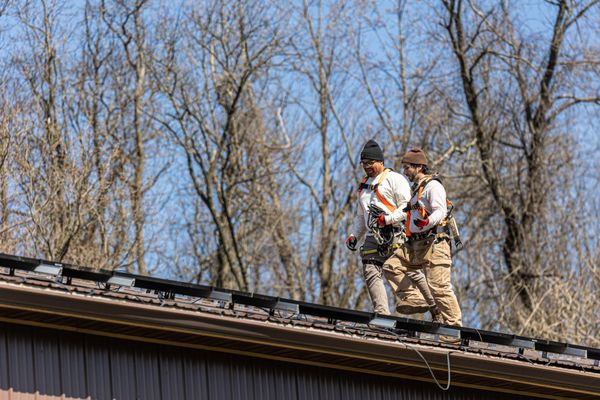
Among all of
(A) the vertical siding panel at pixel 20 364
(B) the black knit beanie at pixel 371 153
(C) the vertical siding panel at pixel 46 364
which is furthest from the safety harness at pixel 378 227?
(A) the vertical siding panel at pixel 20 364

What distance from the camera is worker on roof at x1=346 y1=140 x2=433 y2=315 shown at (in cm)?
1340

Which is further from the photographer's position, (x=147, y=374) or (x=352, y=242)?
(x=352, y=242)

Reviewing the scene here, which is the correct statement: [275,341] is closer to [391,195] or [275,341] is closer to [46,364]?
[46,364]

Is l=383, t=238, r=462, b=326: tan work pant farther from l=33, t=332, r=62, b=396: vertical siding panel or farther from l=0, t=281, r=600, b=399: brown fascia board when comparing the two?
l=33, t=332, r=62, b=396: vertical siding panel

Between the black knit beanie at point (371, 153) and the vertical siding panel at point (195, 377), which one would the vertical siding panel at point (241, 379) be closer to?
the vertical siding panel at point (195, 377)

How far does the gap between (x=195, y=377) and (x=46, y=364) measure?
1.27 m

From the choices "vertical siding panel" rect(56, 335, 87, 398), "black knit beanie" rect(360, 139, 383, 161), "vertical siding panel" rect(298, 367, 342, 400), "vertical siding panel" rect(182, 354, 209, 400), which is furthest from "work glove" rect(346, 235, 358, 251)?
"vertical siding panel" rect(56, 335, 87, 398)

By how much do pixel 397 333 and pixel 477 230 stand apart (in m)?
25.7

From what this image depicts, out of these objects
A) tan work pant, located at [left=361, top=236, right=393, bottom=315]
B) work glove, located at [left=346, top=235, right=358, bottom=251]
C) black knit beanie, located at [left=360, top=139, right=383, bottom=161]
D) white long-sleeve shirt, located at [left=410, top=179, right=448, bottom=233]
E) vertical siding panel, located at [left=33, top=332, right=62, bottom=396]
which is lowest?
vertical siding panel, located at [left=33, top=332, right=62, bottom=396]

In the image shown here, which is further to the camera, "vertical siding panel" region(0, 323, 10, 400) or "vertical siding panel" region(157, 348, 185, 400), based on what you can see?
"vertical siding panel" region(157, 348, 185, 400)

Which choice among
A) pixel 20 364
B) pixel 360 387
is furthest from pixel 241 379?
pixel 20 364

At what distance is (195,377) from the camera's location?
10492 millimetres

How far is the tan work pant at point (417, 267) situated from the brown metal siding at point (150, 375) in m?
1.88

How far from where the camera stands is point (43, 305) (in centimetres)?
941
